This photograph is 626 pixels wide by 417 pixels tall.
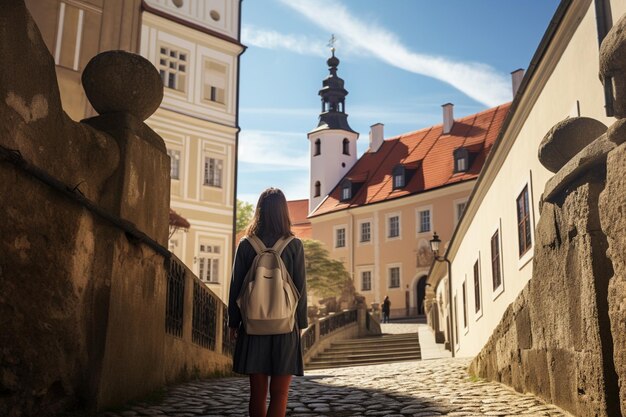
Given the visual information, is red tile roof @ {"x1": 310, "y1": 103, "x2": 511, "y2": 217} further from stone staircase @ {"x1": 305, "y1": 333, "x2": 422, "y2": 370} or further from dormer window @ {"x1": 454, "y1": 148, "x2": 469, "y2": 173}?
stone staircase @ {"x1": 305, "y1": 333, "x2": 422, "y2": 370}

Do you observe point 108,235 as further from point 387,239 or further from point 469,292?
point 387,239

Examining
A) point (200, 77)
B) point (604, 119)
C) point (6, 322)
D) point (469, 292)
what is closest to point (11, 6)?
point (6, 322)

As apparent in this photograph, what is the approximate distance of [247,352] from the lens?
4.57 metres

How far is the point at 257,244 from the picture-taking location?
15.5 feet

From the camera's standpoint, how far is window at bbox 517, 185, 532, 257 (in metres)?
12.2

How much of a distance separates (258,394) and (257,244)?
934mm

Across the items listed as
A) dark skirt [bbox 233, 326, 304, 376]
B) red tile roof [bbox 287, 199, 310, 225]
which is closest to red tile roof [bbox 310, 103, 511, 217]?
red tile roof [bbox 287, 199, 310, 225]

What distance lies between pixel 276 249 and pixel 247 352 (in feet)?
2.17

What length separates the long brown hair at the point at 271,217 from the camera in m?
4.76

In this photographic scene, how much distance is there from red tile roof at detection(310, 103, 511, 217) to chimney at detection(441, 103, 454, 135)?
35 centimetres

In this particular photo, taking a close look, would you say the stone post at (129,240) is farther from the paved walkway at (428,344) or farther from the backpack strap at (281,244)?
the paved walkway at (428,344)

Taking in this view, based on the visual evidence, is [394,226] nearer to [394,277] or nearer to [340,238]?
[394,277]

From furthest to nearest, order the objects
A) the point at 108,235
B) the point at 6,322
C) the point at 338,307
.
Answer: the point at 338,307 → the point at 108,235 → the point at 6,322

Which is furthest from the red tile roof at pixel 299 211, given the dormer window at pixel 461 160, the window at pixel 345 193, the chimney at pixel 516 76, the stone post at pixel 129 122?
the stone post at pixel 129 122
